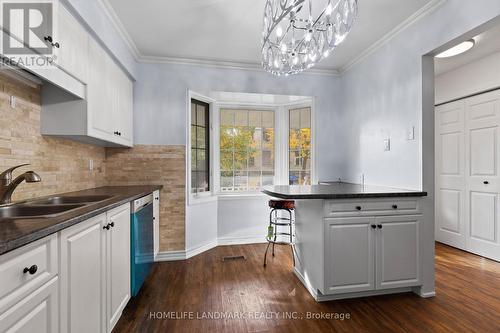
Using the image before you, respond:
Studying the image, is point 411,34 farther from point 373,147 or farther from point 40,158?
point 40,158

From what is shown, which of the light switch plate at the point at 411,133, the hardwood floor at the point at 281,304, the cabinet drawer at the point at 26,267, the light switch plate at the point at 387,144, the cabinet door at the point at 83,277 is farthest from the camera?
the light switch plate at the point at 387,144

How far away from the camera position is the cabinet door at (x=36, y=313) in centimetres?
80

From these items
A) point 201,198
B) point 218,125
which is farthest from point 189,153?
point 218,125

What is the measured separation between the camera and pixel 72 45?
5.71 ft

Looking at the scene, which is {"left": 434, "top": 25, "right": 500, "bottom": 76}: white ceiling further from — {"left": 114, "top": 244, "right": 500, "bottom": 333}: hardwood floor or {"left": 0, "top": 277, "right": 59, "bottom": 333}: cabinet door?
{"left": 0, "top": 277, "right": 59, "bottom": 333}: cabinet door

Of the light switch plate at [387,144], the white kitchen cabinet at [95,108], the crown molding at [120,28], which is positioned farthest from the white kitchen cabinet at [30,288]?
the light switch plate at [387,144]

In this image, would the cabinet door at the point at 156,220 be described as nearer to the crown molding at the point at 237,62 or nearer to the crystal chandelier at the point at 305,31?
the crown molding at the point at 237,62

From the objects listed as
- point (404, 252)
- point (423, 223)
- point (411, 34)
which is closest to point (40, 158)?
point (404, 252)

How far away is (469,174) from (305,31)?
10.4 feet

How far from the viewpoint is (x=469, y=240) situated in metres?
3.37

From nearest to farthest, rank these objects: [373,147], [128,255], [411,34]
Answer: [128,255]
[411,34]
[373,147]

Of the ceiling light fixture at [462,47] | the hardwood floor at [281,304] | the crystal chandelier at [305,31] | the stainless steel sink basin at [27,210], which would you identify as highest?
the ceiling light fixture at [462,47]

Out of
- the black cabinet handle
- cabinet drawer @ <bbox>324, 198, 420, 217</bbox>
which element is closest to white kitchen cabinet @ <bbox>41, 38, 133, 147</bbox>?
the black cabinet handle

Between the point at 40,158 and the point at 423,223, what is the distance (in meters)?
3.25
